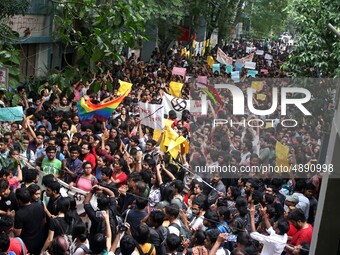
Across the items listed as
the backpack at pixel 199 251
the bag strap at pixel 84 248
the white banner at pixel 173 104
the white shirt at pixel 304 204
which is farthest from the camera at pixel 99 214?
the white banner at pixel 173 104

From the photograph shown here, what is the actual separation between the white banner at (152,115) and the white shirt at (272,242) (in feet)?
15.4

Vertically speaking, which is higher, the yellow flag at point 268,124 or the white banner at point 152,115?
the white banner at point 152,115

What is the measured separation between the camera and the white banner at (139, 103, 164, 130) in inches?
483

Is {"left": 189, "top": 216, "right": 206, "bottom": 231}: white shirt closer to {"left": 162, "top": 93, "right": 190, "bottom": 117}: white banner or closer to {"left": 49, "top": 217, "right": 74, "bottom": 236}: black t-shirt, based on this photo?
{"left": 49, "top": 217, "right": 74, "bottom": 236}: black t-shirt

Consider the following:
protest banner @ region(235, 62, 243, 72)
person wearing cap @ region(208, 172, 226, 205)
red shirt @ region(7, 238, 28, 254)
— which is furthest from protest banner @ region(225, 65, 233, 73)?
red shirt @ region(7, 238, 28, 254)

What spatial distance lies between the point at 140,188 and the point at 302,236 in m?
2.02

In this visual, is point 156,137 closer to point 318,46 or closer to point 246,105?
point 246,105

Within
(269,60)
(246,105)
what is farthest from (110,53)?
(269,60)

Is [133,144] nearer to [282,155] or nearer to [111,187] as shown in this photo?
[282,155]

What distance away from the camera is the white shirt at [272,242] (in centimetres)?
745

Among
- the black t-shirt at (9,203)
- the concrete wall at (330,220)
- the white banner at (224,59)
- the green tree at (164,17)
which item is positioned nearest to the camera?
the concrete wall at (330,220)

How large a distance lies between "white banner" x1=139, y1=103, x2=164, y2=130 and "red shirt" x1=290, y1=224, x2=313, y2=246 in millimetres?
4673

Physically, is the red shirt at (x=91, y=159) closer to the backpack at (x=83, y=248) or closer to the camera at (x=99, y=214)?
the camera at (x=99, y=214)

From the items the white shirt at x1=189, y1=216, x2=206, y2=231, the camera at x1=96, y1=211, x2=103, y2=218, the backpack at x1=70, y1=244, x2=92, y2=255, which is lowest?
the white shirt at x1=189, y1=216, x2=206, y2=231
